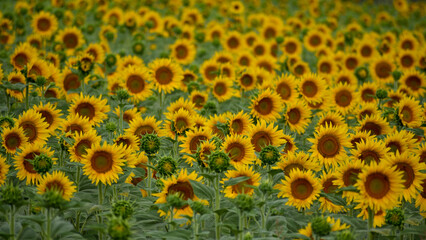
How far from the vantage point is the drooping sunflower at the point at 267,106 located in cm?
510

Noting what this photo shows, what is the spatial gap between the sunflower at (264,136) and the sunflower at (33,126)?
2.11m

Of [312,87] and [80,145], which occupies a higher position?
[312,87]

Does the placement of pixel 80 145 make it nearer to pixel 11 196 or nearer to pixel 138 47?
pixel 11 196

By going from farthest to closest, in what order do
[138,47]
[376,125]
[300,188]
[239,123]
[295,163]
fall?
1. [138,47]
2. [376,125]
3. [239,123]
4. [295,163]
5. [300,188]

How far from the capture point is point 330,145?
4.30 m

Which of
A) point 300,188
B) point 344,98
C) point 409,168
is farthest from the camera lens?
point 344,98

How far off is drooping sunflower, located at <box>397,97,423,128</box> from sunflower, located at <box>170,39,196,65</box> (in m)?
4.11

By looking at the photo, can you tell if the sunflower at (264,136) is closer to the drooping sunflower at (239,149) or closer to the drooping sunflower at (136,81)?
the drooping sunflower at (239,149)

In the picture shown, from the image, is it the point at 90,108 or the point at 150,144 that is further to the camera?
the point at 90,108

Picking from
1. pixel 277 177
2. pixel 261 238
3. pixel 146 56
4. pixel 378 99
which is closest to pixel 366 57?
pixel 378 99

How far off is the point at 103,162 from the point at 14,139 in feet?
3.33

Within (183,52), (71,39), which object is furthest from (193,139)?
(71,39)

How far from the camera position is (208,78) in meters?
7.36

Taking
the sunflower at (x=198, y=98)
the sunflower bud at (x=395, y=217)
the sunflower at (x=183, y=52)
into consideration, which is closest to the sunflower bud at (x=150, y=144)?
the sunflower bud at (x=395, y=217)
